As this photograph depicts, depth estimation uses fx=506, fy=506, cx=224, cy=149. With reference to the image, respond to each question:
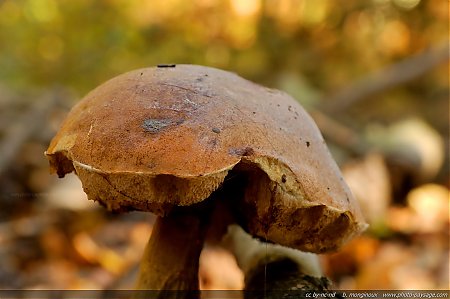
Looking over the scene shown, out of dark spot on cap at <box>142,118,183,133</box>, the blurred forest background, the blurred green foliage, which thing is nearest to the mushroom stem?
dark spot on cap at <box>142,118,183,133</box>

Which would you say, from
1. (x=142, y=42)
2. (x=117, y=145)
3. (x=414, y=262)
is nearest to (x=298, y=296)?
(x=117, y=145)

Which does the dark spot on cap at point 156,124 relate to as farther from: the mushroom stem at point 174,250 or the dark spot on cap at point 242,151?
the mushroom stem at point 174,250

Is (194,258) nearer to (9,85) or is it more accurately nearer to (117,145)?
(117,145)

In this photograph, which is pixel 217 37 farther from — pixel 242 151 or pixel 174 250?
pixel 242 151

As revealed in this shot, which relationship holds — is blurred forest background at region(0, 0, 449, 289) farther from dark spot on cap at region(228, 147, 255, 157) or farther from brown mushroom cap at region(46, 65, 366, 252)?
dark spot on cap at region(228, 147, 255, 157)

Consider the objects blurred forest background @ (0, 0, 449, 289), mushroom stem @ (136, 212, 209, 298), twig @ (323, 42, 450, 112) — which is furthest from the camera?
twig @ (323, 42, 450, 112)

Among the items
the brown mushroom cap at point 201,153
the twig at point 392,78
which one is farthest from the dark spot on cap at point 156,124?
the twig at point 392,78
